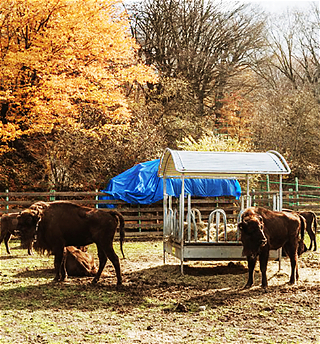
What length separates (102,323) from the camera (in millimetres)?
6984

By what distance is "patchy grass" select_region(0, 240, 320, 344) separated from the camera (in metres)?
6.42

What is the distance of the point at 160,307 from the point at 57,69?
14.5m

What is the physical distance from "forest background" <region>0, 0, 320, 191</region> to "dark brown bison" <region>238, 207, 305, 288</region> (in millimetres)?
11820

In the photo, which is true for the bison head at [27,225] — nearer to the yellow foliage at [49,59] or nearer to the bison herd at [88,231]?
the bison herd at [88,231]

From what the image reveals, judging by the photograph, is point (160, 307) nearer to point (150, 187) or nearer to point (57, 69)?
point (150, 187)

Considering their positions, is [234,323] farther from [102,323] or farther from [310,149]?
[310,149]

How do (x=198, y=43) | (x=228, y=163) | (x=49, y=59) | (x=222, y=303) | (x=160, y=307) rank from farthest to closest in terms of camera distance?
(x=198, y=43) → (x=49, y=59) → (x=228, y=163) → (x=222, y=303) → (x=160, y=307)

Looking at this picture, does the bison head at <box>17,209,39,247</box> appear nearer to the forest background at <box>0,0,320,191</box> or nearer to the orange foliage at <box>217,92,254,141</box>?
the forest background at <box>0,0,320,191</box>

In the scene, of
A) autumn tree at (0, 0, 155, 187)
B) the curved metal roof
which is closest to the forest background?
autumn tree at (0, 0, 155, 187)

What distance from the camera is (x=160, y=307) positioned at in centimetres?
799

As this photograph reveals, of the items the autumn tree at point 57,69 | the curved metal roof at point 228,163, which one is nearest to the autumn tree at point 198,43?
the autumn tree at point 57,69

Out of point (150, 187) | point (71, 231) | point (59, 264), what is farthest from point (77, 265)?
point (150, 187)

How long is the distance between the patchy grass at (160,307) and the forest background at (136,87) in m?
10.4

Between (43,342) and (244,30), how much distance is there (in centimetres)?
3401
